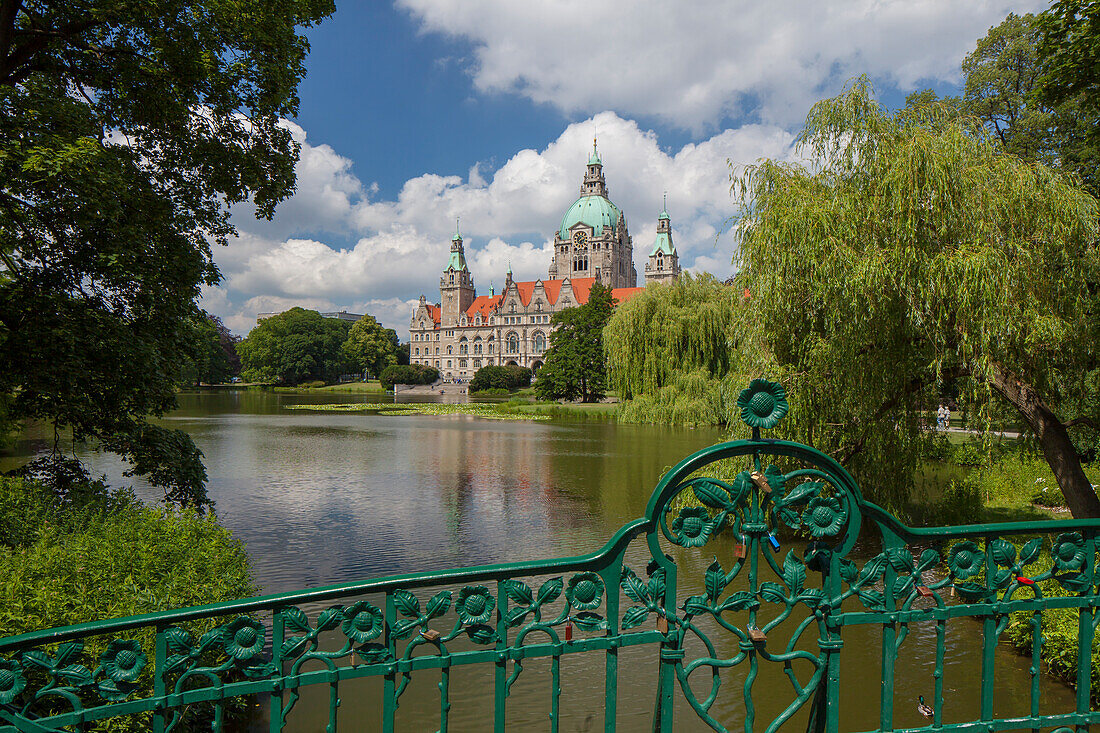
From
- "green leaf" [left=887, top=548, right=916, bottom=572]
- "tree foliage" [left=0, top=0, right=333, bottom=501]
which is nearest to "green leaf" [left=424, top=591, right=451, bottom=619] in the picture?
"green leaf" [left=887, top=548, right=916, bottom=572]

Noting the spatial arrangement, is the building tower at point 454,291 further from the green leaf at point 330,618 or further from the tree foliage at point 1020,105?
the green leaf at point 330,618

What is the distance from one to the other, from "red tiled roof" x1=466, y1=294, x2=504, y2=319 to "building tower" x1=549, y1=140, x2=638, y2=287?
9556mm

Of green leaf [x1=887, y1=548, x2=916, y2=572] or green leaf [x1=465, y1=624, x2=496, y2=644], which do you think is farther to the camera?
green leaf [x1=887, y1=548, x2=916, y2=572]

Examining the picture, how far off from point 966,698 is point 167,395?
29.2 feet

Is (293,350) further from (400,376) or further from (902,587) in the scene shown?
(902,587)

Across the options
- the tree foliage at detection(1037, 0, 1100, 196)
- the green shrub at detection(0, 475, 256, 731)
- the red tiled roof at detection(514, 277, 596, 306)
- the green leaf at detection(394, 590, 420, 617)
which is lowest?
the green shrub at detection(0, 475, 256, 731)

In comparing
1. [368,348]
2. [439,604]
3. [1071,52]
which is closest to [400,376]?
[368,348]

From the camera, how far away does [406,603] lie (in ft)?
7.02

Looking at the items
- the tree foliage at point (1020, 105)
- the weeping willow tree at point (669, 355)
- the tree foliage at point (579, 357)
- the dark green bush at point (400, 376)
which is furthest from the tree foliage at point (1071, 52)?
the dark green bush at point (400, 376)

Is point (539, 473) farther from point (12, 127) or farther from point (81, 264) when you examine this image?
point (12, 127)

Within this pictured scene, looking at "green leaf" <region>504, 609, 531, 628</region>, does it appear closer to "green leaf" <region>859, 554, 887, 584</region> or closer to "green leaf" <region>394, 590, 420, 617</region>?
"green leaf" <region>394, 590, 420, 617</region>

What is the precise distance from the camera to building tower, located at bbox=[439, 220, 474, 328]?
330ft

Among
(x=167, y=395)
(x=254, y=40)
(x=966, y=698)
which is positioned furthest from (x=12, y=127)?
(x=966, y=698)

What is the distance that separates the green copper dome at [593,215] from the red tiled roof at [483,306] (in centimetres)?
1396
